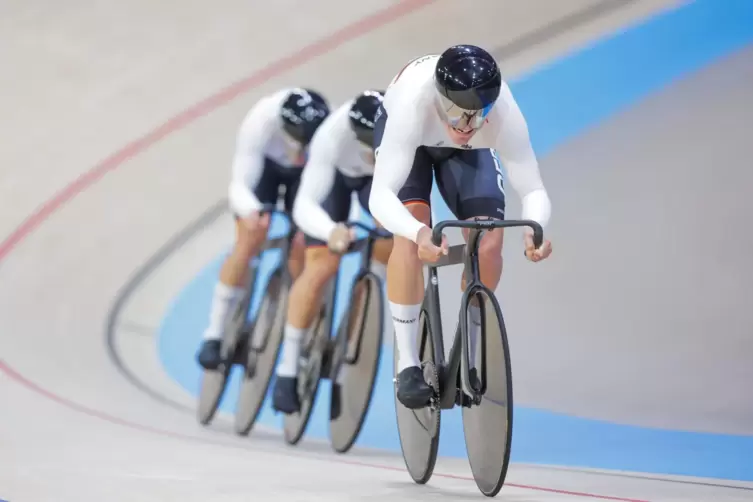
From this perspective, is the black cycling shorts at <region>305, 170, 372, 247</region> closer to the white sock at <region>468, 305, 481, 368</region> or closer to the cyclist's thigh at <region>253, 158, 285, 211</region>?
the cyclist's thigh at <region>253, 158, 285, 211</region>

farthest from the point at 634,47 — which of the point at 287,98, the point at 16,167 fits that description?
the point at 16,167

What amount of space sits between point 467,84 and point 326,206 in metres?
1.61

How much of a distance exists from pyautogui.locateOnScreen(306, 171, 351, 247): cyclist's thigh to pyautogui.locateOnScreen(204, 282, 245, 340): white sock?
2.43 ft

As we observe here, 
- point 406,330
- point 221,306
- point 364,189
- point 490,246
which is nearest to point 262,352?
point 221,306

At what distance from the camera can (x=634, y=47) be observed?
732 centimetres

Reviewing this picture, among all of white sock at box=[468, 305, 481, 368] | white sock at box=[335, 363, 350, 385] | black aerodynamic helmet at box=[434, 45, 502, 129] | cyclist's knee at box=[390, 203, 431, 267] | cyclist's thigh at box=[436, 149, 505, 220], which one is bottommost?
white sock at box=[468, 305, 481, 368]

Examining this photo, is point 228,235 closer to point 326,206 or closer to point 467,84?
point 326,206

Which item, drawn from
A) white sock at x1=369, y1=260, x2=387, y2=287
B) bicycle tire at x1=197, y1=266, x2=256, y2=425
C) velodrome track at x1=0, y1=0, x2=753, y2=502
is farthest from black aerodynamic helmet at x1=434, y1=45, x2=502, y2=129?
bicycle tire at x1=197, y1=266, x2=256, y2=425

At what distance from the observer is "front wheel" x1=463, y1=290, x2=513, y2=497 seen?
2.60m

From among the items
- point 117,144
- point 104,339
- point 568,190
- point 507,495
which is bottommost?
point 507,495

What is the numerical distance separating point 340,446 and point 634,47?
4213 mm

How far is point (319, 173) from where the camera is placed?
414 cm

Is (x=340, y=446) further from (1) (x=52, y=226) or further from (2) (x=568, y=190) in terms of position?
(1) (x=52, y=226)

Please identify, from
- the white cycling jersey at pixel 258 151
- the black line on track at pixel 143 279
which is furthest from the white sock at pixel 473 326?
the black line on track at pixel 143 279
